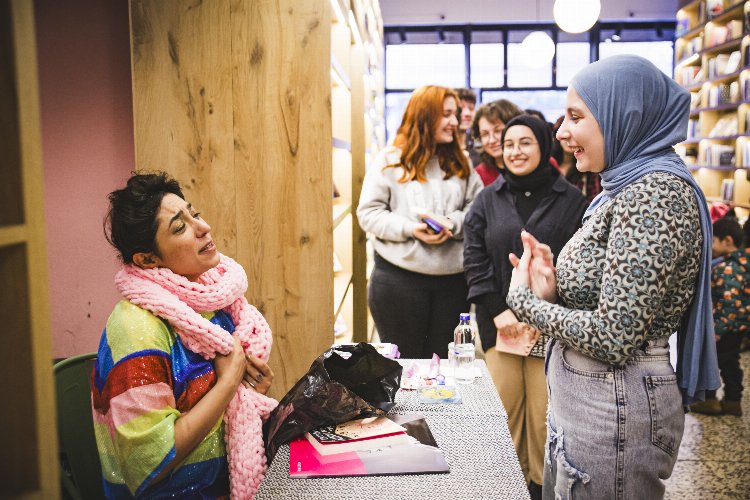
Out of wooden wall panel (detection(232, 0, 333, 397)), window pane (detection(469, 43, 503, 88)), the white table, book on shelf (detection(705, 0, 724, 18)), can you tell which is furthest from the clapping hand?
window pane (detection(469, 43, 503, 88))

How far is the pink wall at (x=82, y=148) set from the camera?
2.54 metres

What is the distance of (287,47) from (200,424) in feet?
5.33

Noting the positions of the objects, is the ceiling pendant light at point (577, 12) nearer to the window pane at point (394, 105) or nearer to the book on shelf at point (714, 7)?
the book on shelf at point (714, 7)

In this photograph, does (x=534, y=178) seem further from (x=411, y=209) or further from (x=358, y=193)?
(x=358, y=193)

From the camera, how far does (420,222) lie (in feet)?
10.0

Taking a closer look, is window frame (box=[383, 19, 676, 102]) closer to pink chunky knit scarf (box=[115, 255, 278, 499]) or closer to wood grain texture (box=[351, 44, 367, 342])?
wood grain texture (box=[351, 44, 367, 342])

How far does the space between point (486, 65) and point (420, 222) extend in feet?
26.8

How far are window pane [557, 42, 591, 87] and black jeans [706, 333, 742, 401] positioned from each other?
7263 mm

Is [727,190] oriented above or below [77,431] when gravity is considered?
above

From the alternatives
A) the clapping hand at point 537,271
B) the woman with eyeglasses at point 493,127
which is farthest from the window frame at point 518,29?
the clapping hand at point 537,271

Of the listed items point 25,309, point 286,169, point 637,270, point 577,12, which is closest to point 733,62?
point 577,12

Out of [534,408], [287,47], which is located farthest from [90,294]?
[534,408]

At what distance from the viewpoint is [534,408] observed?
2629 mm

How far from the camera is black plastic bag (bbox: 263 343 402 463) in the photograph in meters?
1.53
